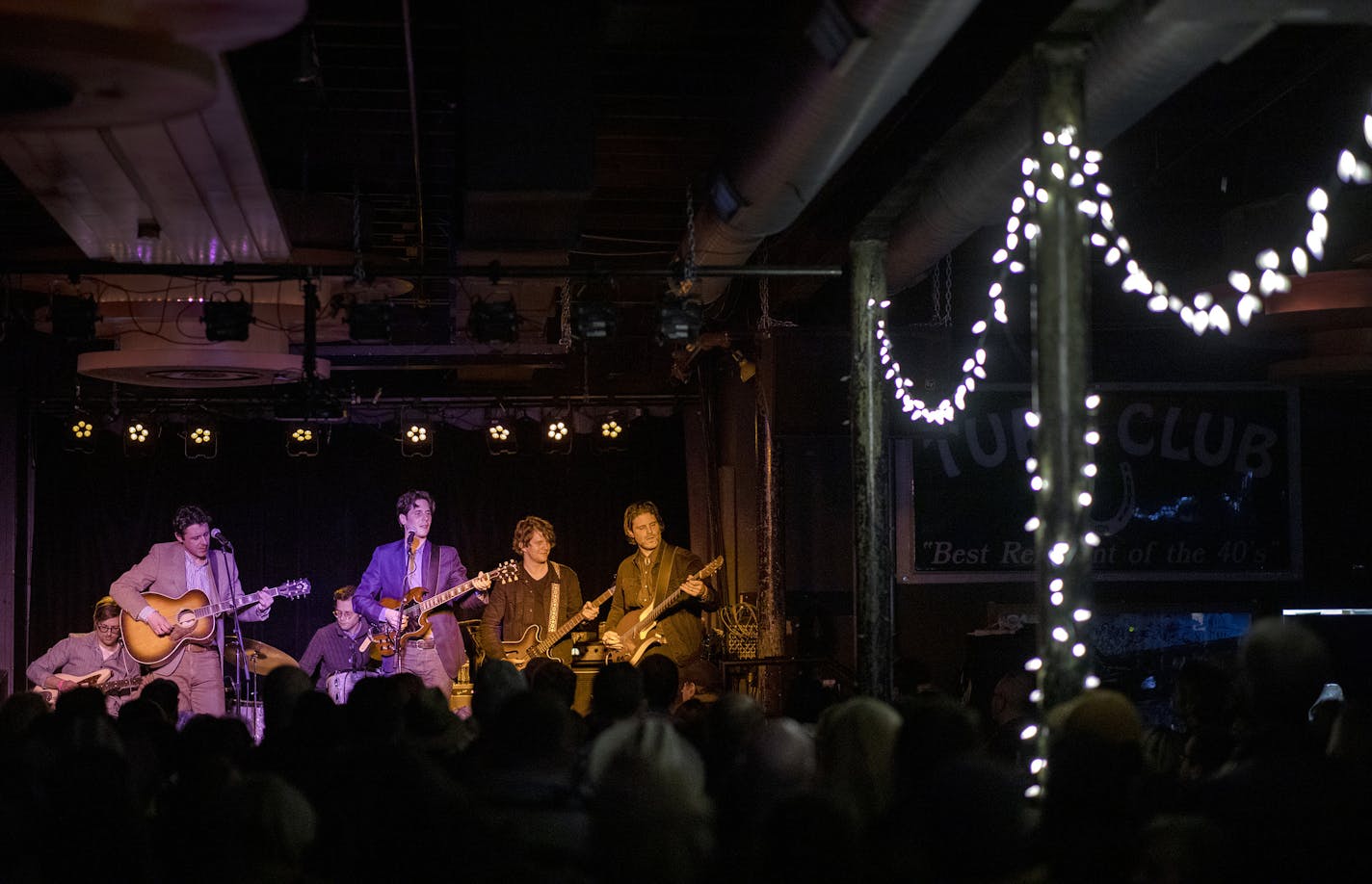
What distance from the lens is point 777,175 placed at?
5.90 meters

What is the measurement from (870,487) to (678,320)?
1.36 meters

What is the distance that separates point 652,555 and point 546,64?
6764mm

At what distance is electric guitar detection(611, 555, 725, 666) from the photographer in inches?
468

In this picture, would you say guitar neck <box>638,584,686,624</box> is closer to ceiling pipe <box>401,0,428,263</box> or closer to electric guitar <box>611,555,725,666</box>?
electric guitar <box>611,555,725,666</box>

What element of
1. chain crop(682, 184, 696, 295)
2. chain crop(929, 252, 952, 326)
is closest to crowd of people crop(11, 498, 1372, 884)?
chain crop(682, 184, 696, 295)

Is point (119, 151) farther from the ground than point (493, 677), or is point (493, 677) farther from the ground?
point (119, 151)

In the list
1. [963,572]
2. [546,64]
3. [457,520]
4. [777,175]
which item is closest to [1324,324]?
[963,572]

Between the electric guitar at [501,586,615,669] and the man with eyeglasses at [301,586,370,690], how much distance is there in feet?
4.85

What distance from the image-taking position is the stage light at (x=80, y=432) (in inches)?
521

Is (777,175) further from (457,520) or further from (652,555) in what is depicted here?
(457,520)

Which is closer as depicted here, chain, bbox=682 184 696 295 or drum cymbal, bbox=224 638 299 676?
chain, bbox=682 184 696 295

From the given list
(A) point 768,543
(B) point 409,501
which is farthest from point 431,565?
(A) point 768,543

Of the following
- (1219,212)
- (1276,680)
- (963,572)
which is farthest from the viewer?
(963,572)

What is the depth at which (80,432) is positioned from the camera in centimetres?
1334
